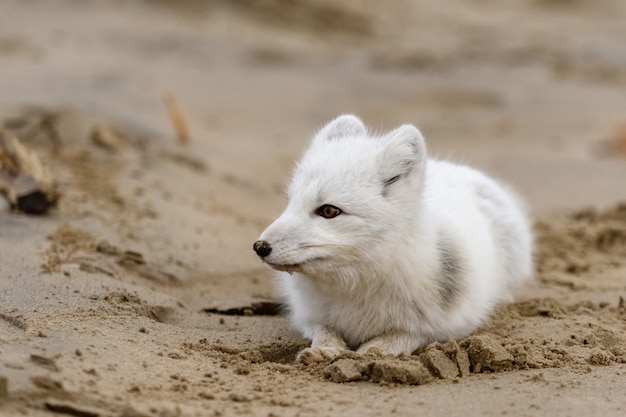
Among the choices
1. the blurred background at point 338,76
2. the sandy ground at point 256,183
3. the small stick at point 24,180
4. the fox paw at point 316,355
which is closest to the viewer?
the sandy ground at point 256,183

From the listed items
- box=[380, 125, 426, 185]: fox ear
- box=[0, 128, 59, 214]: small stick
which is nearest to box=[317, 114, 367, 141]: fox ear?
box=[380, 125, 426, 185]: fox ear

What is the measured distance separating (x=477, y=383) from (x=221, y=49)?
33.6 ft

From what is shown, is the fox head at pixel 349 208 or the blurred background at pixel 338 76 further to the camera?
the blurred background at pixel 338 76

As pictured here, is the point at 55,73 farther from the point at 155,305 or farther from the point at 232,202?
the point at 155,305

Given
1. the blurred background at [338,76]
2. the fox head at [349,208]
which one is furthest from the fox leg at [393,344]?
the blurred background at [338,76]

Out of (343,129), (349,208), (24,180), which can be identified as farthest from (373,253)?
(24,180)

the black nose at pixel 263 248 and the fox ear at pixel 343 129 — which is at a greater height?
the fox ear at pixel 343 129

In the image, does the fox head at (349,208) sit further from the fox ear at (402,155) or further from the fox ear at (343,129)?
the fox ear at (343,129)

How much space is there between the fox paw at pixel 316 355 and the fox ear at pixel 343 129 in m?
1.28

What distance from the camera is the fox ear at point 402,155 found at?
14.6ft

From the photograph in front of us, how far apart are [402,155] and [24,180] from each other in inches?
117

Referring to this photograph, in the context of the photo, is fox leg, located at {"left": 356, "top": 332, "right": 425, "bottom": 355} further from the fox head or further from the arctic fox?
the fox head

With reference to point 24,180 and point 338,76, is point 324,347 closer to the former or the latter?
point 24,180

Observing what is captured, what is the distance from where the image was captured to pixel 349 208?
4.29 metres
